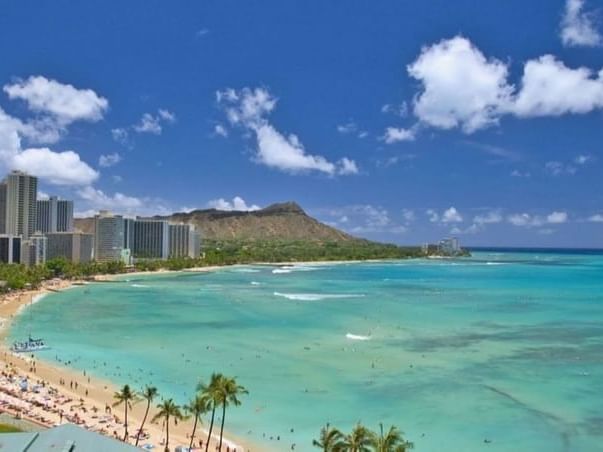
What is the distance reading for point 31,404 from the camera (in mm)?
33344

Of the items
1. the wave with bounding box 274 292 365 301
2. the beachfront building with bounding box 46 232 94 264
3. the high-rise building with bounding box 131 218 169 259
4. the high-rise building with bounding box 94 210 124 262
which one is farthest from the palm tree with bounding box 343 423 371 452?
the high-rise building with bounding box 131 218 169 259

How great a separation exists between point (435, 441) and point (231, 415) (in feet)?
36.7

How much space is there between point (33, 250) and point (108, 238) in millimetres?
35962

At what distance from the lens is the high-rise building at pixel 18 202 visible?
15600cm

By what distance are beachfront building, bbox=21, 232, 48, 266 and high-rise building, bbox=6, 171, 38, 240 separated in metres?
20.1

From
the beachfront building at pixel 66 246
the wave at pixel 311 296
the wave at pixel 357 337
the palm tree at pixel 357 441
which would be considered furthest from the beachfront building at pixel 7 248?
the palm tree at pixel 357 441

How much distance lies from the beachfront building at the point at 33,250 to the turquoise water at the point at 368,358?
4968 centimetres

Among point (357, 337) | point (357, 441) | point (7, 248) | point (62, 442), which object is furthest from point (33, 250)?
point (62, 442)

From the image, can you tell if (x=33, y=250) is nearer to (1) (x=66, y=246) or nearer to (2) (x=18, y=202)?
(1) (x=66, y=246)

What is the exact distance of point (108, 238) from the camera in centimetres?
17012

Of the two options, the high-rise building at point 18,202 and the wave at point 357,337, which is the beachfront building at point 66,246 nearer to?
the high-rise building at point 18,202

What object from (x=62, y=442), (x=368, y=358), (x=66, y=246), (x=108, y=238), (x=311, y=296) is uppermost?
(x=108, y=238)

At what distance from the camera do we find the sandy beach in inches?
1183

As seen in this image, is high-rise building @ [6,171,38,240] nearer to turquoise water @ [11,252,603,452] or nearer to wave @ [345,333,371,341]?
turquoise water @ [11,252,603,452]
